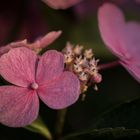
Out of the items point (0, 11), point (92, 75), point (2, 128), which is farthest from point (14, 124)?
point (0, 11)

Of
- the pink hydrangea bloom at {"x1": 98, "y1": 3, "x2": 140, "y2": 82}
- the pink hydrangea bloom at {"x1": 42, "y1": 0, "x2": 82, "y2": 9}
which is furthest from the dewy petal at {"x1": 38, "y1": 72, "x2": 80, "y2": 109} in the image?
the pink hydrangea bloom at {"x1": 42, "y1": 0, "x2": 82, "y2": 9}

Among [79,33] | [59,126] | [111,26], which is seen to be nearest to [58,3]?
[111,26]

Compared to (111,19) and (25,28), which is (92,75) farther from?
(25,28)

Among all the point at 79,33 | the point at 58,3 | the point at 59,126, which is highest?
the point at 58,3

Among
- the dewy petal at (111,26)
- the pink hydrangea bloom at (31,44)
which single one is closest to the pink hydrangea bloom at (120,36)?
the dewy petal at (111,26)

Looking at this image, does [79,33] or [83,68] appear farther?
[79,33]

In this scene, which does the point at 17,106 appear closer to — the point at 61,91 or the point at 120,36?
the point at 61,91

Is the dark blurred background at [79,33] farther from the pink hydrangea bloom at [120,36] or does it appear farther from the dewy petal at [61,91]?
the dewy petal at [61,91]

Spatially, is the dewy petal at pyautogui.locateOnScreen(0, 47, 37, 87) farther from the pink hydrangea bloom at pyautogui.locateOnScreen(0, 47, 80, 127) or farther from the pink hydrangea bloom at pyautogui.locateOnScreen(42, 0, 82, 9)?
the pink hydrangea bloom at pyautogui.locateOnScreen(42, 0, 82, 9)
